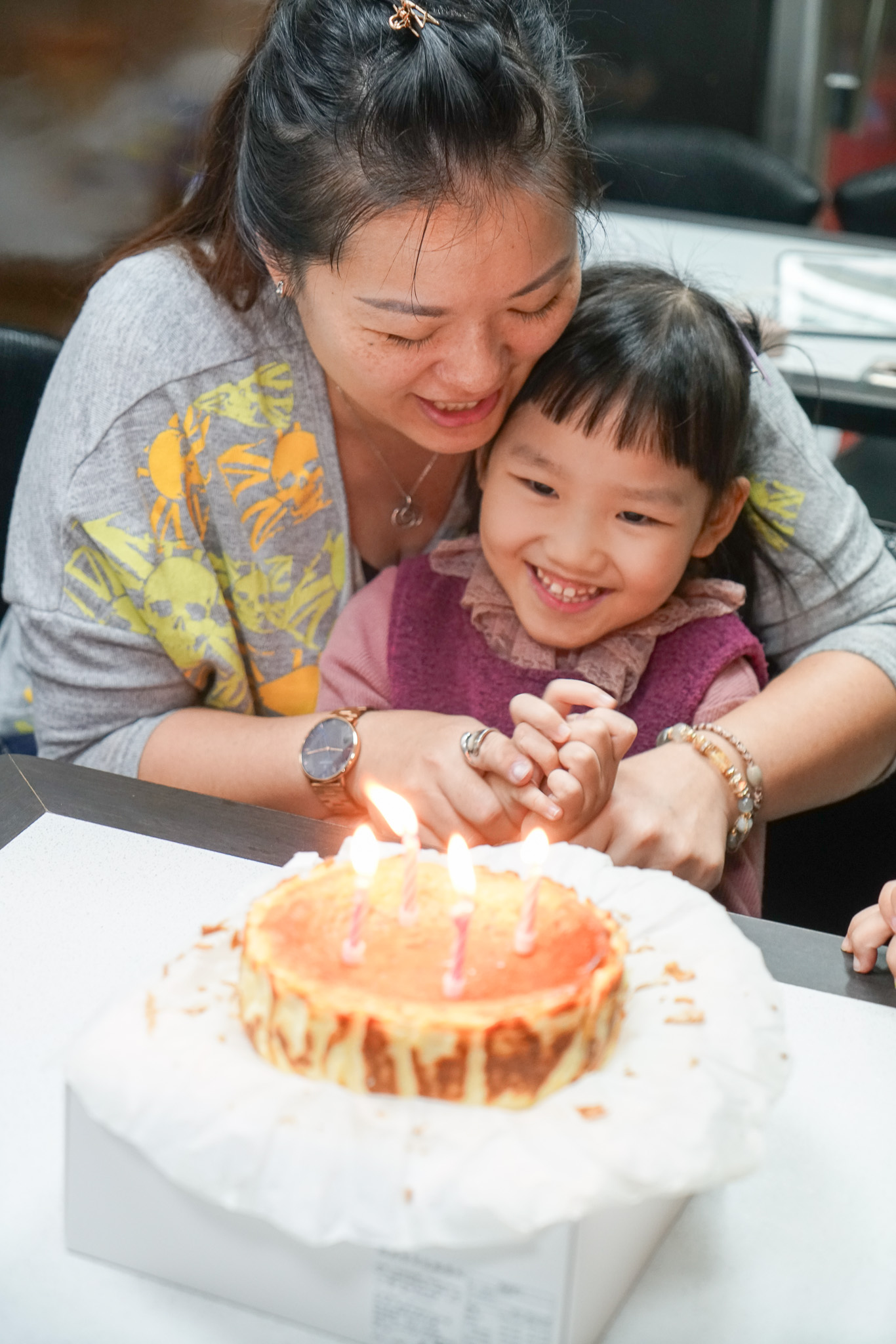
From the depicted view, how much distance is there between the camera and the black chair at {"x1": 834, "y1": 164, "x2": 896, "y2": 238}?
3.19m

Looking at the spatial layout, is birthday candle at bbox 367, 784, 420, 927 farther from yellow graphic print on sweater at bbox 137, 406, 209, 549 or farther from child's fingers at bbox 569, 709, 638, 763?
yellow graphic print on sweater at bbox 137, 406, 209, 549

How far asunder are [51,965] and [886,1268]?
0.59m

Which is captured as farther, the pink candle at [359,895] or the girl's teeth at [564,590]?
the girl's teeth at [564,590]

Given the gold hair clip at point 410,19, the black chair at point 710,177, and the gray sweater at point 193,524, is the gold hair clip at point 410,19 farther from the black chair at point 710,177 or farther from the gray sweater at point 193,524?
the black chair at point 710,177

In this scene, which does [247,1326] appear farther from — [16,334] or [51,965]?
[16,334]

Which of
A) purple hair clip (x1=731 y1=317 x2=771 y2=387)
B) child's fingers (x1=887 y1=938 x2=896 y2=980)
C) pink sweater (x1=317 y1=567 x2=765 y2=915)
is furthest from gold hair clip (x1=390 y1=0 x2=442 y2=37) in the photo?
child's fingers (x1=887 y1=938 x2=896 y2=980)

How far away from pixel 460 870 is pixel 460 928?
0.15 ft

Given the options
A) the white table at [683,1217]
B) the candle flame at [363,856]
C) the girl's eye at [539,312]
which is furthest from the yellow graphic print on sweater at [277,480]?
the candle flame at [363,856]

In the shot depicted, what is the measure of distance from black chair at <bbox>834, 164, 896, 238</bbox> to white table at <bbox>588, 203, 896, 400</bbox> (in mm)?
438

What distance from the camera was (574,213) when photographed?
129 cm

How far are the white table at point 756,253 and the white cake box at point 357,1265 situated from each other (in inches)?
60.1

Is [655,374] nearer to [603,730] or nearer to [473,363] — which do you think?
[473,363]

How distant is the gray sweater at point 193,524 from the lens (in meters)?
1.42

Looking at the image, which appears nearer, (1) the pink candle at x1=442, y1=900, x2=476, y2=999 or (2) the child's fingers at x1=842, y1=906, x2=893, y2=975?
(1) the pink candle at x1=442, y1=900, x2=476, y2=999
